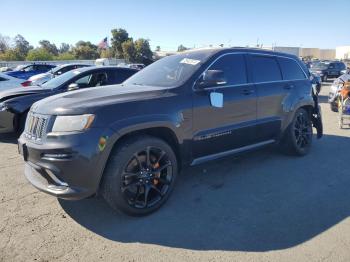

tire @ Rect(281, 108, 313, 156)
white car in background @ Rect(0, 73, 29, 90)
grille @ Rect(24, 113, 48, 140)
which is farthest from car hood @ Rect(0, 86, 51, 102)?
tire @ Rect(281, 108, 313, 156)

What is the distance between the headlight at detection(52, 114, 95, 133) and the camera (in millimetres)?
3100

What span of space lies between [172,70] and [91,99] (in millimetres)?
1368

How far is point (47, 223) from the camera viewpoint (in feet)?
11.3

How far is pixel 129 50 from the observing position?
5669 cm

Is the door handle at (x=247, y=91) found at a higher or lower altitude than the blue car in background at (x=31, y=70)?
lower

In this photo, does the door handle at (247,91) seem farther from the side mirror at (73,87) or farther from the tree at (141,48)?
the tree at (141,48)

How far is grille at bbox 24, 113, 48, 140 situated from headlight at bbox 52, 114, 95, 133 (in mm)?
196

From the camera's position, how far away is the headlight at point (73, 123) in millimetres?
3100

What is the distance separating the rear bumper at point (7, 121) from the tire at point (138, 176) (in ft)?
14.0

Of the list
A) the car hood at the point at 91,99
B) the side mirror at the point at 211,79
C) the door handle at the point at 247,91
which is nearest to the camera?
the car hood at the point at 91,99

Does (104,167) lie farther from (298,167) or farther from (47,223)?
(298,167)

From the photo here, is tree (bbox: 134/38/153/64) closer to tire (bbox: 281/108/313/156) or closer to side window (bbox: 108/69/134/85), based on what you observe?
side window (bbox: 108/69/134/85)

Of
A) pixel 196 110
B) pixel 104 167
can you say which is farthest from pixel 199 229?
pixel 196 110

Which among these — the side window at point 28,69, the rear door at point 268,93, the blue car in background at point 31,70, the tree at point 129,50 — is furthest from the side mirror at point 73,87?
the tree at point 129,50
